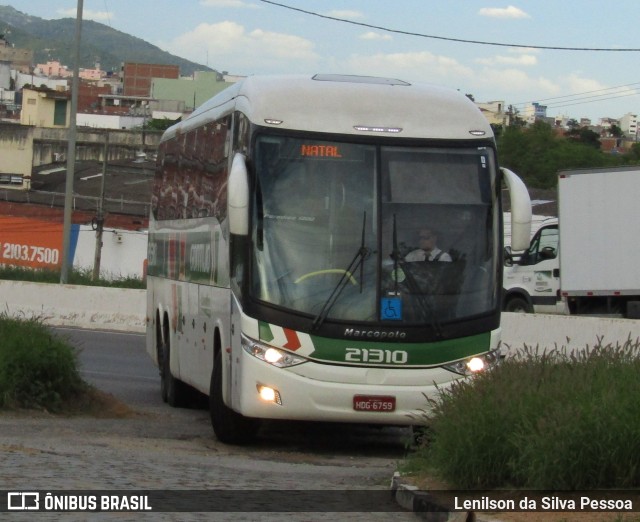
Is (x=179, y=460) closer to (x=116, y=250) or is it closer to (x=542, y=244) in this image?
(x=542, y=244)

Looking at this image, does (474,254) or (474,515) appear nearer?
(474,515)

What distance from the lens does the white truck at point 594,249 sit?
29281 mm

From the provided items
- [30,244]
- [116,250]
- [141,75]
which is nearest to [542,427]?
[30,244]

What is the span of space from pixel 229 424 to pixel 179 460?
5.81 feet

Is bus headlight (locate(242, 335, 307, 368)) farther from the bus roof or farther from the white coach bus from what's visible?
the bus roof

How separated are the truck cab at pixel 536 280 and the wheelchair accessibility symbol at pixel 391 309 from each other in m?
Result: 20.0

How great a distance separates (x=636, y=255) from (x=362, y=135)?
18326mm

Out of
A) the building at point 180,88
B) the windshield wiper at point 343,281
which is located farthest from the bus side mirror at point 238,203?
the building at point 180,88

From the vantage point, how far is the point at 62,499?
26.5 feet

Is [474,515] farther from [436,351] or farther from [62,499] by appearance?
[436,351]

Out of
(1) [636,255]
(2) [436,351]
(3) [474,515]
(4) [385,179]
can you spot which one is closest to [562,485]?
(3) [474,515]

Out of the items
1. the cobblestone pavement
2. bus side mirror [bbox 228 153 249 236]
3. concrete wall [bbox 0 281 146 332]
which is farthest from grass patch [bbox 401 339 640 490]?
concrete wall [bbox 0 281 146 332]

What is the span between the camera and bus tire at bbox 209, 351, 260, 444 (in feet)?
40.1

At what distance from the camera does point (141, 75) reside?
195 metres
